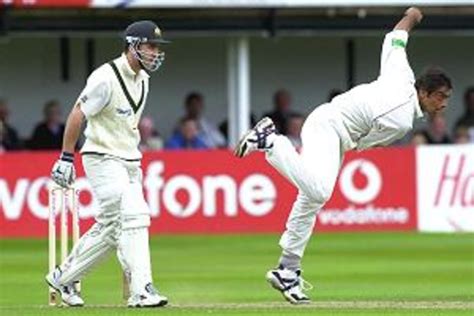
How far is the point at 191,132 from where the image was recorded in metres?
23.1

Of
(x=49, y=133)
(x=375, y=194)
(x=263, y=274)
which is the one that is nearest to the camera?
(x=263, y=274)

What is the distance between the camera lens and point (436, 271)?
53.5ft

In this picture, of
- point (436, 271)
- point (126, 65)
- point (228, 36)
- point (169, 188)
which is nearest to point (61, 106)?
point (228, 36)

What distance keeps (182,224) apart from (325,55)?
595cm

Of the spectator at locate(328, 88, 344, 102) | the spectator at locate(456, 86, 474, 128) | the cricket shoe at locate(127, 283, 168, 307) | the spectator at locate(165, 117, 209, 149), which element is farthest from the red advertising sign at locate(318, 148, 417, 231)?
the cricket shoe at locate(127, 283, 168, 307)

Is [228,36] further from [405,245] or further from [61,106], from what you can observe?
[405,245]

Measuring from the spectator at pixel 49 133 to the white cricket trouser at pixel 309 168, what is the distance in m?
11.6

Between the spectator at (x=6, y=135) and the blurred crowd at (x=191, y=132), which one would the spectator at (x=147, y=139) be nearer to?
the blurred crowd at (x=191, y=132)

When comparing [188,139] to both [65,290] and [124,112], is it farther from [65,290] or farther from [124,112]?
[124,112]

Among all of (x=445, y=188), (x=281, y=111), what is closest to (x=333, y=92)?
(x=281, y=111)

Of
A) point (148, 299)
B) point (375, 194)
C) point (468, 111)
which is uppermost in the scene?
point (468, 111)

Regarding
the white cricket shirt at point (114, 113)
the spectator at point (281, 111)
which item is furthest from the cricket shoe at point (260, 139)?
the spectator at point (281, 111)

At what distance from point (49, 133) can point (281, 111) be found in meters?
3.06

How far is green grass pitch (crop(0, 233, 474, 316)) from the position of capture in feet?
38.1
